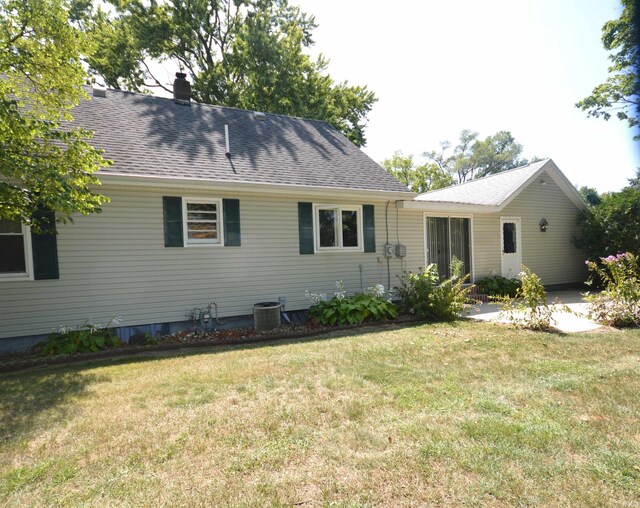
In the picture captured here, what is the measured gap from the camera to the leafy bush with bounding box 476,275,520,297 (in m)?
10.8

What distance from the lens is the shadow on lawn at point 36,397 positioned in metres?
3.19

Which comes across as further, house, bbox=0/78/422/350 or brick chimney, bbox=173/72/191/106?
brick chimney, bbox=173/72/191/106

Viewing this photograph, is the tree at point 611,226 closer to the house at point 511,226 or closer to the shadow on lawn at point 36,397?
the house at point 511,226

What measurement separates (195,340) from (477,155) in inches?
1736

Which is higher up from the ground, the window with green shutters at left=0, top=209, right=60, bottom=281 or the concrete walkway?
the window with green shutters at left=0, top=209, right=60, bottom=281

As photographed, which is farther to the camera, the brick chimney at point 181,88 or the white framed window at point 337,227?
the brick chimney at point 181,88

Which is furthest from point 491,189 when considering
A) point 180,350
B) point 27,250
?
point 27,250

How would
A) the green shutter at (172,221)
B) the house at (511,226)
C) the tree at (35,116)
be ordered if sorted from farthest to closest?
the house at (511,226), the green shutter at (172,221), the tree at (35,116)

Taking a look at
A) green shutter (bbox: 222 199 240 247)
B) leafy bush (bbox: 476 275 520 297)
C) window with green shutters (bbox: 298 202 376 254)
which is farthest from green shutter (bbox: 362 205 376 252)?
leafy bush (bbox: 476 275 520 297)

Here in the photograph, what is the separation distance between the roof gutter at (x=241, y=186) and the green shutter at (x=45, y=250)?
3.47 ft

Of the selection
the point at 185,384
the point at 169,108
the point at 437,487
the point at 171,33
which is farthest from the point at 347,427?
the point at 171,33

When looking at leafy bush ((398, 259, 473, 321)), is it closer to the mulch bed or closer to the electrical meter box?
the mulch bed

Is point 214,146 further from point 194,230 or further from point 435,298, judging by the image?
point 435,298

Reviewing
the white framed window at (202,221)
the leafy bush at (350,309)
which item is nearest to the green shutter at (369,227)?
the leafy bush at (350,309)
